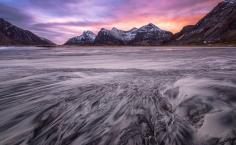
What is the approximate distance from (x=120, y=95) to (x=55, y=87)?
10.7ft

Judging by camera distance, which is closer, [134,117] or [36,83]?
[134,117]

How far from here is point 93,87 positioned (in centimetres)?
962

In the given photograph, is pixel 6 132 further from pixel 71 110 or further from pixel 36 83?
pixel 36 83

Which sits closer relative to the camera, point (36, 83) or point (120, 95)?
point (120, 95)

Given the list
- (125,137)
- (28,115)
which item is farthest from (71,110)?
(125,137)

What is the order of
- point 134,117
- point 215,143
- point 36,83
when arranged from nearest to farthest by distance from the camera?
point 215,143, point 134,117, point 36,83

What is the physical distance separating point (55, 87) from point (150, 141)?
20.7ft

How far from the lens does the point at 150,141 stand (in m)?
4.55

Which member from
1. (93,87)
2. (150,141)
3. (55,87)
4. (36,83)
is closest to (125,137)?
(150,141)

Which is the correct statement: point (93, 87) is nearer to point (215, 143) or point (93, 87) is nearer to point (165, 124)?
point (165, 124)

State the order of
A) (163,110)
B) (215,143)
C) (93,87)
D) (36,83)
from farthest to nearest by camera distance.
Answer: (36,83) < (93,87) < (163,110) < (215,143)

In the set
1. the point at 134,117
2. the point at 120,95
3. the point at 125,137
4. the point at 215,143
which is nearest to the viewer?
the point at 215,143

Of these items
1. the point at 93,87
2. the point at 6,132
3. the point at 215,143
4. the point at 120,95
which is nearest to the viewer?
the point at 215,143

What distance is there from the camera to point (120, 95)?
321 inches
